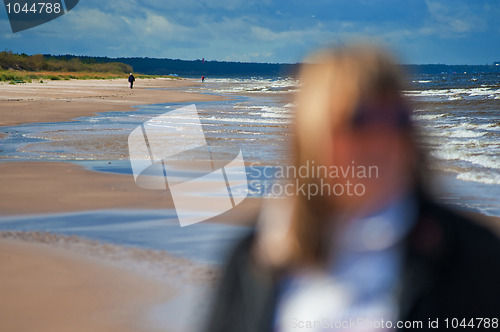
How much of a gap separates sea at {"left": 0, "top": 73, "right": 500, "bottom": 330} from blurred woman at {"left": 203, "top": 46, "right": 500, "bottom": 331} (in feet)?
0.21

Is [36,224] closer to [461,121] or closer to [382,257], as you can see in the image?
[382,257]

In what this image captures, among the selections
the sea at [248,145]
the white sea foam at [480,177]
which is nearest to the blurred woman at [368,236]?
the sea at [248,145]

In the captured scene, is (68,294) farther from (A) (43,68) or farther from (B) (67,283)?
(A) (43,68)

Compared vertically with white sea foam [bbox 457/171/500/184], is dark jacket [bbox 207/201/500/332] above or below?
above

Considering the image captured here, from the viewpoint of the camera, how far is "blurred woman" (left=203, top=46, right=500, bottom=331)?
87 cm

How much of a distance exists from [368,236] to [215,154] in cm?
978

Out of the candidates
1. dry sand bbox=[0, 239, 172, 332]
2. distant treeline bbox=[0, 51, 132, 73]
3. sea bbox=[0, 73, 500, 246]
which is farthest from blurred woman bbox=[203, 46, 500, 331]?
distant treeline bbox=[0, 51, 132, 73]

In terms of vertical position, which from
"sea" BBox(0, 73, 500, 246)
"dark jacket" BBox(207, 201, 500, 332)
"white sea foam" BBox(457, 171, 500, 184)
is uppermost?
"dark jacket" BBox(207, 201, 500, 332)

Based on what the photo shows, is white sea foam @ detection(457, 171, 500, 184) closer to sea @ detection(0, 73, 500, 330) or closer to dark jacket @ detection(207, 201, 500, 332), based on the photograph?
sea @ detection(0, 73, 500, 330)

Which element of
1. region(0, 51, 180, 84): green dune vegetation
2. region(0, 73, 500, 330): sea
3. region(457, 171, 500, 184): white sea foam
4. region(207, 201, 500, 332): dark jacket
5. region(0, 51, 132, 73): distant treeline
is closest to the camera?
region(207, 201, 500, 332): dark jacket

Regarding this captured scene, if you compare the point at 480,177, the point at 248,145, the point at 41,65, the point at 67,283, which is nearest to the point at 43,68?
the point at 41,65

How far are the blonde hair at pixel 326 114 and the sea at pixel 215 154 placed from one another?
86mm

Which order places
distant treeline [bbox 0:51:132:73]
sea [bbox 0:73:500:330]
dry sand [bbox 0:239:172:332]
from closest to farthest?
dry sand [bbox 0:239:172:332] → sea [bbox 0:73:500:330] → distant treeline [bbox 0:51:132:73]

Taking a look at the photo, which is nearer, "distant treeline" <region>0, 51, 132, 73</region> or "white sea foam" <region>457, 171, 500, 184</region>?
"white sea foam" <region>457, 171, 500, 184</region>
